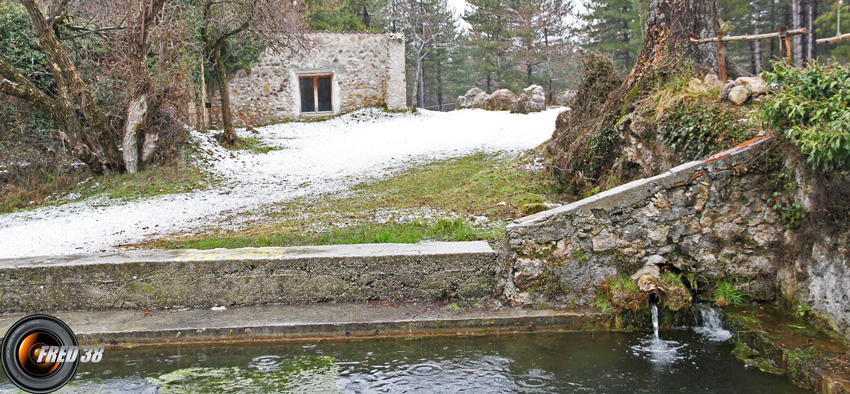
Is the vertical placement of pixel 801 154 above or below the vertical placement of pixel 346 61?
below

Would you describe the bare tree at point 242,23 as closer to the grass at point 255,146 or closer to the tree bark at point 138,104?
the grass at point 255,146

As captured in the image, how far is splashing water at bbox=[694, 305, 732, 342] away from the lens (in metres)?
4.32

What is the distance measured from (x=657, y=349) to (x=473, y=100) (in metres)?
21.0

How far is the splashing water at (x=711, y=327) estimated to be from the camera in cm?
432

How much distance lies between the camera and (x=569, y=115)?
35.0ft

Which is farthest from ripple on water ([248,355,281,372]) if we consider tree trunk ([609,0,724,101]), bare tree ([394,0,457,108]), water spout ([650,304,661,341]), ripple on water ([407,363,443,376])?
bare tree ([394,0,457,108])

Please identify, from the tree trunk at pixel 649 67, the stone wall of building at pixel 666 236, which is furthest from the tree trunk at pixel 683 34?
the stone wall of building at pixel 666 236

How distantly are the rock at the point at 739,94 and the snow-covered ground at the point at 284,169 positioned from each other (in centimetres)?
717

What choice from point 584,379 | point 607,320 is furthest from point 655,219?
point 584,379

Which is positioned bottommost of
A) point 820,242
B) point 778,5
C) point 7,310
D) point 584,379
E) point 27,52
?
point 584,379

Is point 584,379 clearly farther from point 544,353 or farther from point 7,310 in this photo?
point 7,310

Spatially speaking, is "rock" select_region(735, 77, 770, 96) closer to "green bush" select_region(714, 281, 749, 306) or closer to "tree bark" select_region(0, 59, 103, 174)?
"green bush" select_region(714, 281, 749, 306)

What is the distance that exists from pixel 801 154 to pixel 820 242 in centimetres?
67

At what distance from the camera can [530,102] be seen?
20.8 m
